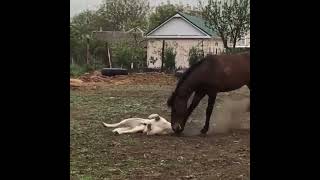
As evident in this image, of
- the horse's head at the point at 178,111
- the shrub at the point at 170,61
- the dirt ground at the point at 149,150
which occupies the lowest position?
the dirt ground at the point at 149,150

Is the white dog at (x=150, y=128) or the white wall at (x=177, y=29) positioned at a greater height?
the white wall at (x=177, y=29)

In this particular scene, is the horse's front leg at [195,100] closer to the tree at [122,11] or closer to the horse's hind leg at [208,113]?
the horse's hind leg at [208,113]

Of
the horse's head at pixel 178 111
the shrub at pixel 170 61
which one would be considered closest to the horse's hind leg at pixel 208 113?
the horse's head at pixel 178 111

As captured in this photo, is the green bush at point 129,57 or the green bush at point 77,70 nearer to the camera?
the green bush at point 77,70

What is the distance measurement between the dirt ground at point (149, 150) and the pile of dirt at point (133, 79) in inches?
205

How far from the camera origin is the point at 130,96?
10328 millimetres

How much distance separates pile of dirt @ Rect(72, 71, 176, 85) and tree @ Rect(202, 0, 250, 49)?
3189 mm

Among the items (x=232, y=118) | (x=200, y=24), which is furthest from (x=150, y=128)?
(x=200, y=24)

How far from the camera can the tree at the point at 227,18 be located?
16.9 meters

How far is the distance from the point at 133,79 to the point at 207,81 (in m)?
8.65

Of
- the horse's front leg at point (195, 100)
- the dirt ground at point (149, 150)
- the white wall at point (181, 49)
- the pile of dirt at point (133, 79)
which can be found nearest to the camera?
the dirt ground at point (149, 150)

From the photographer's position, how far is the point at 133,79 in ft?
48.0

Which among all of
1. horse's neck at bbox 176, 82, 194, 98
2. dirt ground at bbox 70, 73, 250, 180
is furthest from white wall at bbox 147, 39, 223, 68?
horse's neck at bbox 176, 82, 194, 98
